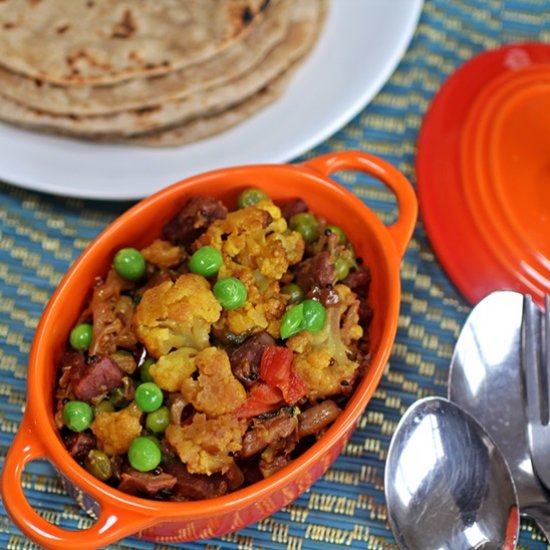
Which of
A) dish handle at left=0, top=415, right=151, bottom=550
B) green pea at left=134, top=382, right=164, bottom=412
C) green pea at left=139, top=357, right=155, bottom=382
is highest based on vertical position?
green pea at left=139, top=357, right=155, bottom=382

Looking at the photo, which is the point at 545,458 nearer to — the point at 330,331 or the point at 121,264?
the point at 330,331

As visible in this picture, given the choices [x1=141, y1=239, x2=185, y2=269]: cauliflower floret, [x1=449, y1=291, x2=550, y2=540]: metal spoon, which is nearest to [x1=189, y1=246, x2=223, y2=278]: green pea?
[x1=141, y1=239, x2=185, y2=269]: cauliflower floret

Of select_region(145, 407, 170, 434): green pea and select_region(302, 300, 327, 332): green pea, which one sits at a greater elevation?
select_region(302, 300, 327, 332): green pea

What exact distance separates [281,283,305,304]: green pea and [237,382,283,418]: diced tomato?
23 cm

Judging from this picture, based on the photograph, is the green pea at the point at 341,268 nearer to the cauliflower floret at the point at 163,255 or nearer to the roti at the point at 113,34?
the cauliflower floret at the point at 163,255

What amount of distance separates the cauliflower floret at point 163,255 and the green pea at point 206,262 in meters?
0.13

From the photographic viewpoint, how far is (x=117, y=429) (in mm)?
1648

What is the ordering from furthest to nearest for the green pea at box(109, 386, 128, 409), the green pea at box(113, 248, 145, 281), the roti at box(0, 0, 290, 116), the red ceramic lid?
the roti at box(0, 0, 290, 116) < the red ceramic lid < the green pea at box(113, 248, 145, 281) < the green pea at box(109, 386, 128, 409)

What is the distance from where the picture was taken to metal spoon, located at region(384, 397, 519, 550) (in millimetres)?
1790

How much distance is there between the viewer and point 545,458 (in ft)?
6.20

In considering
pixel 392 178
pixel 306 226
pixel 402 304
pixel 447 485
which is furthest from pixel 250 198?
pixel 447 485

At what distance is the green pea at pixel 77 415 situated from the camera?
5.41 ft

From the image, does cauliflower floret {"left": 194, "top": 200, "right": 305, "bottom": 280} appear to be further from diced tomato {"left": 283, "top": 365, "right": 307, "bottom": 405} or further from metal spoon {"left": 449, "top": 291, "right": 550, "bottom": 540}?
metal spoon {"left": 449, "top": 291, "right": 550, "bottom": 540}

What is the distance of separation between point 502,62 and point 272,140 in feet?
2.89
